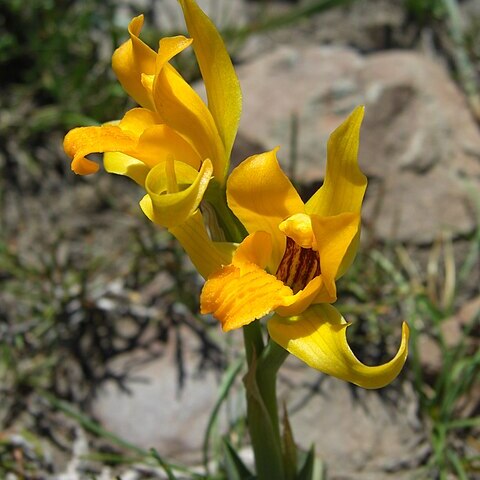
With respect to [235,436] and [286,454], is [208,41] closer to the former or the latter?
[286,454]

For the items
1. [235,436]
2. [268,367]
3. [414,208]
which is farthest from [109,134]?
[414,208]

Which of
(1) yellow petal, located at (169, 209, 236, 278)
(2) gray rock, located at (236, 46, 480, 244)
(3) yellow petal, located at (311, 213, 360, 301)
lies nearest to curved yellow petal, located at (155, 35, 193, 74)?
(1) yellow petal, located at (169, 209, 236, 278)

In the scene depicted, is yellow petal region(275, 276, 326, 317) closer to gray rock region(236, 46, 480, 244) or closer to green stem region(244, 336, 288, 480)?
green stem region(244, 336, 288, 480)

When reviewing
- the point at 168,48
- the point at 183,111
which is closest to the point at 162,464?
the point at 183,111

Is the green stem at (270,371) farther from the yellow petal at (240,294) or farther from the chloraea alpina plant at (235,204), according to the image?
the yellow petal at (240,294)

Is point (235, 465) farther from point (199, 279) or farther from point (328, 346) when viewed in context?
point (199, 279)

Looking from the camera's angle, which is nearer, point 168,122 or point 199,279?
point 168,122

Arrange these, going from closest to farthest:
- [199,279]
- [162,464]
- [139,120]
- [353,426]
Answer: [139,120] < [162,464] < [353,426] < [199,279]
